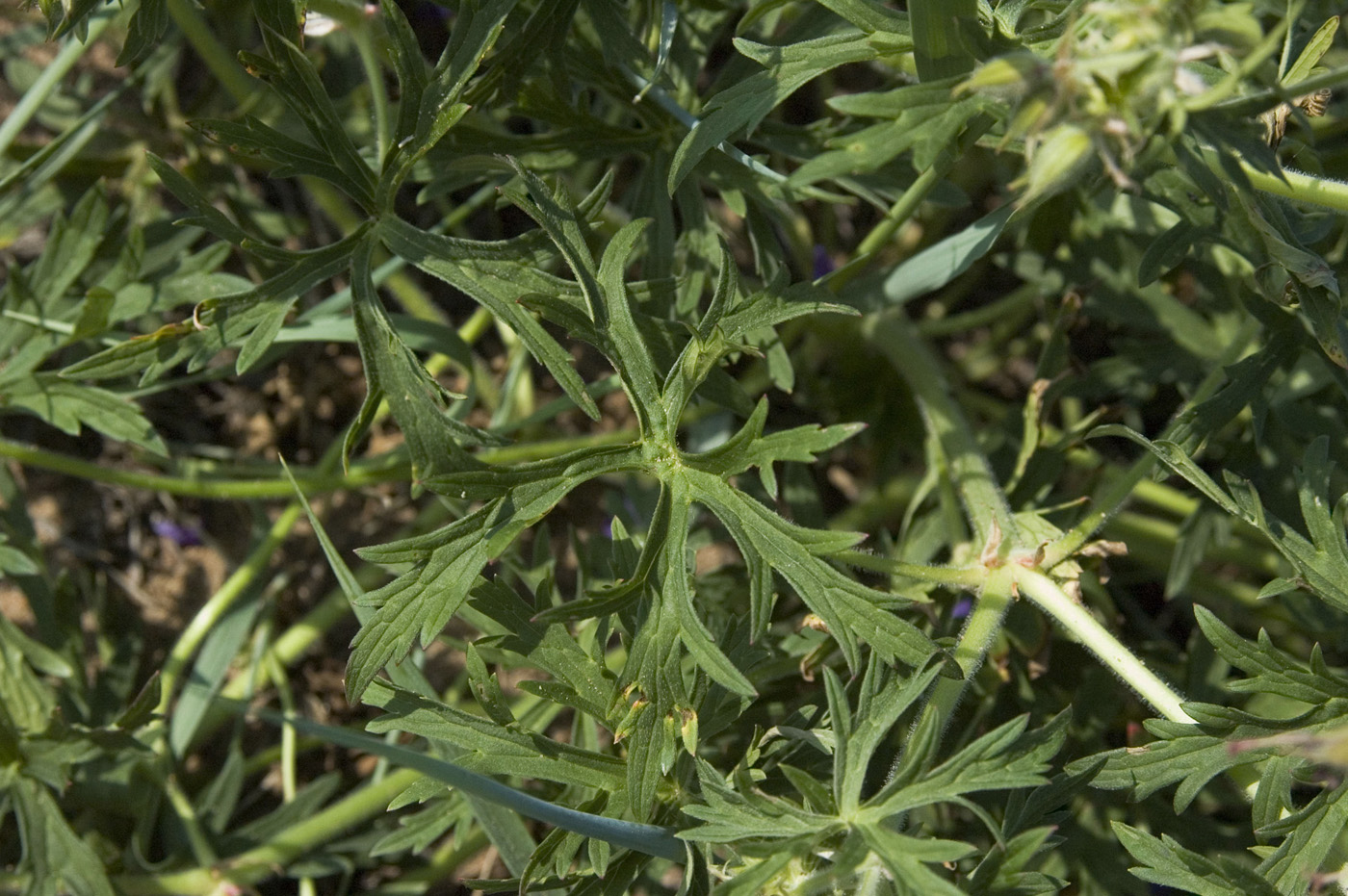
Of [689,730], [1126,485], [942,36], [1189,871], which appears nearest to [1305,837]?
[1189,871]

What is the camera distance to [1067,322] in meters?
2.40

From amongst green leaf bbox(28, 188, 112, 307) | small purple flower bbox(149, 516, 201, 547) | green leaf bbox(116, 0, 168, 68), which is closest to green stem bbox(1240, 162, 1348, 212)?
green leaf bbox(116, 0, 168, 68)

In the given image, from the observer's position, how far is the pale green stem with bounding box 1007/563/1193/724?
1754mm

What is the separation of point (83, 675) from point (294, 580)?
0.66 m

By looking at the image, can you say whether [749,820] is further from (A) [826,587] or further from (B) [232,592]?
→ (B) [232,592]

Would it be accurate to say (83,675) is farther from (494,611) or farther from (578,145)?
(578,145)

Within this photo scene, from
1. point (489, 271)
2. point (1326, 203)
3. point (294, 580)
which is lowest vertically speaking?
point (294, 580)

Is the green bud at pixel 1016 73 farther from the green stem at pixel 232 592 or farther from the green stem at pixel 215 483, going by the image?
the green stem at pixel 232 592

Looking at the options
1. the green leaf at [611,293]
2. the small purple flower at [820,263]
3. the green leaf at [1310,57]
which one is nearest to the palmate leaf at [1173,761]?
the green leaf at [611,293]

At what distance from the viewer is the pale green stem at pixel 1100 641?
1754mm

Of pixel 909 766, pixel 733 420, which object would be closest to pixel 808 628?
pixel 909 766

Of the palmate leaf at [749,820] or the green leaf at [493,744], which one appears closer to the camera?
the palmate leaf at [749,820]

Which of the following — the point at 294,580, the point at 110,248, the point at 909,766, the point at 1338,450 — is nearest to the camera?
the point at 909,766

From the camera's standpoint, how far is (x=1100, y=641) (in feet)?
5.89
